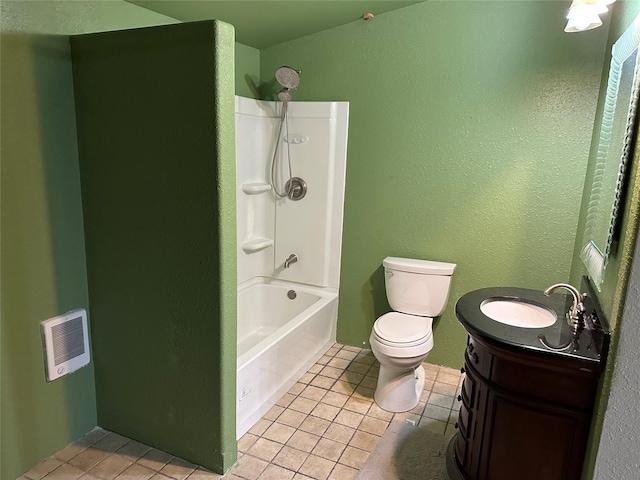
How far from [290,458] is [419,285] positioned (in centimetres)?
122

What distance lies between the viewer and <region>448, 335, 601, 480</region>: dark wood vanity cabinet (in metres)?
1.51

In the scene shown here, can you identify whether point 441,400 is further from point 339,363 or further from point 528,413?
point 528,413

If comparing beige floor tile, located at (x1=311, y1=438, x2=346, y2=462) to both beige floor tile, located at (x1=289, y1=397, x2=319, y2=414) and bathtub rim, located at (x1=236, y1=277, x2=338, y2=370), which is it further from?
bathtub rim, located at (x1=236, y1=277, x2=338, y2=370)

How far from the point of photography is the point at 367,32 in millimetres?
2789

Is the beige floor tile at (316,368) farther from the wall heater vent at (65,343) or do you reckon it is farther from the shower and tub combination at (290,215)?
the wall heater vent at (65,343)

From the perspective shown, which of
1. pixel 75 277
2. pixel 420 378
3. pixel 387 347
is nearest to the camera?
pixel 75 277

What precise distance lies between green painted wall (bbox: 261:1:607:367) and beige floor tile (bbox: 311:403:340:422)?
809mm

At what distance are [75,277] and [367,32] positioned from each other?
7.02 feet

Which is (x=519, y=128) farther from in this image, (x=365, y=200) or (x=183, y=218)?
(x=183, y=218)

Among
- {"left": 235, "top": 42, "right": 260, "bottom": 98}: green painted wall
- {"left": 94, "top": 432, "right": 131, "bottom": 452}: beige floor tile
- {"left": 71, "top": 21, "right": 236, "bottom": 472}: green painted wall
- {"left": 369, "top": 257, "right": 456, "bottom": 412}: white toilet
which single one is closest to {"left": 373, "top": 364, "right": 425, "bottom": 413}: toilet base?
{"left": 369, "top": 257, "right": 456, "bottom": 412}: white toilet

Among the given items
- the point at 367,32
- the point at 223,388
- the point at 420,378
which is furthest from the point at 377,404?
the point at 367,32

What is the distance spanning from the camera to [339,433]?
7.49ft

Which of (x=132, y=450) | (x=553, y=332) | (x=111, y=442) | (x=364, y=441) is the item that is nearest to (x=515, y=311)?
(x=553, y=332)

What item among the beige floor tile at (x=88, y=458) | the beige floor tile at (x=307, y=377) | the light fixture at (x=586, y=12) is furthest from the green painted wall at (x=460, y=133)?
the beige floor tile at (x=88, y=458)
